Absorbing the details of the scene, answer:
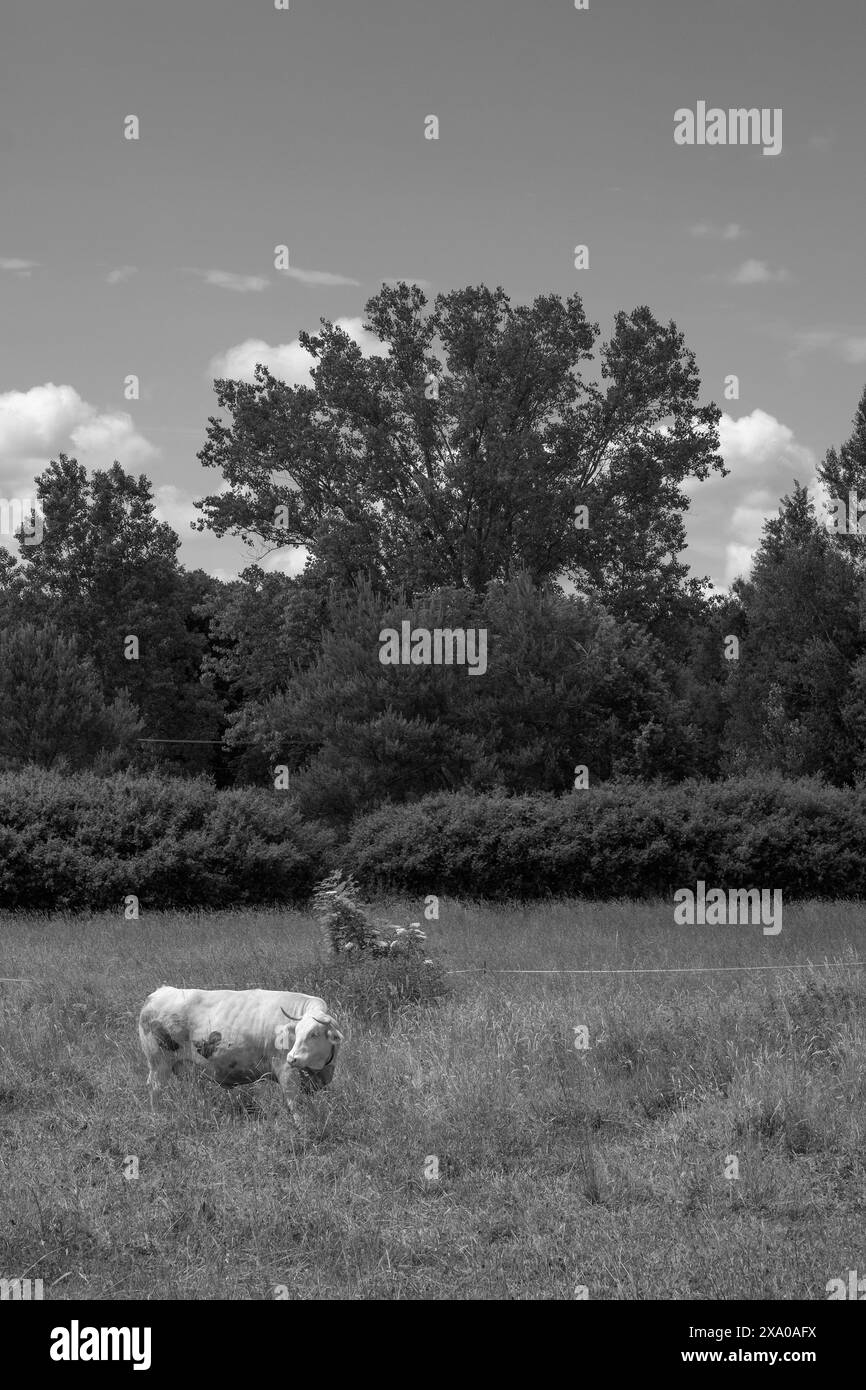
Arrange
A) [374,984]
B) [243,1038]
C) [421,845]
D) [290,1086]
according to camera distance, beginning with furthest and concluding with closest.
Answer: [421,845]
[374,984]
[243,1038]
[290,1086]

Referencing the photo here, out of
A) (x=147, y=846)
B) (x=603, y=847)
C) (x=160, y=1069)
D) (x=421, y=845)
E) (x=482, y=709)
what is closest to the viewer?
(x=160, y=1069)

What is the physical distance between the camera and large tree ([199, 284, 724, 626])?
42.8 metres

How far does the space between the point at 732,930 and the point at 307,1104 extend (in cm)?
1019

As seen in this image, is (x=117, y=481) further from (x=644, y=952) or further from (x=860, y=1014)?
(x=860, y=1014)

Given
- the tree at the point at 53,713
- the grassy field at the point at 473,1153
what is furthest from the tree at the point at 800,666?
the grassy field at the point at 473,1153

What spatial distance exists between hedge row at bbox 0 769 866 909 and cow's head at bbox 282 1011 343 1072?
13.2m

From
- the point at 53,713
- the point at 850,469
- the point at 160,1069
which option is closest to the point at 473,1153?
the point at 160,1069

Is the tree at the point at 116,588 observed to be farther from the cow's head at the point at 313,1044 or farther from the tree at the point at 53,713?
the cow's head at the point at 313,1044

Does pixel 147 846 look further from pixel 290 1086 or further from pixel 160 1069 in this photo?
pixel 290 1086

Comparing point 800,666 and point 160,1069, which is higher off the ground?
point 800,666

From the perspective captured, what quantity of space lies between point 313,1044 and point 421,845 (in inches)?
566
